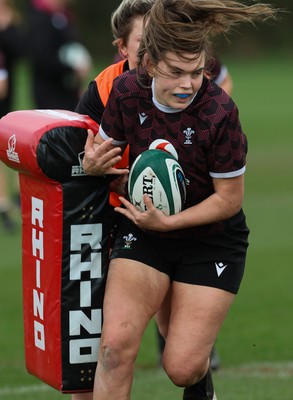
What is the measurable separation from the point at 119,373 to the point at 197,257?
70 centimetres

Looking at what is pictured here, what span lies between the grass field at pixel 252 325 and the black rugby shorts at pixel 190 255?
51.4 inches

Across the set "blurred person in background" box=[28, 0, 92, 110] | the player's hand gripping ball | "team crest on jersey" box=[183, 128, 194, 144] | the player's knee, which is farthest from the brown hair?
"blurred person in background" box=[28, 0, 92, 110]

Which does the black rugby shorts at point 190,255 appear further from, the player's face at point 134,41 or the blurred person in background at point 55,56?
the blurred person in background at point 55,56

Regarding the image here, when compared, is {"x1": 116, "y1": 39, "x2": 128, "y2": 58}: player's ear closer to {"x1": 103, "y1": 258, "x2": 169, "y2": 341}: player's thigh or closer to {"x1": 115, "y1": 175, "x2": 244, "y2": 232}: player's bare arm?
{"x1": 115, "y1": 175, "x2": 244, "y2": 232}: player's bare arm

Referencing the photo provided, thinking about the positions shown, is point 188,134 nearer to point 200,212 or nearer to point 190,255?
point 200,212

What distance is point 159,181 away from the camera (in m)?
4.86

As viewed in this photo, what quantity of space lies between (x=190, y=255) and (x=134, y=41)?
1.18 metres

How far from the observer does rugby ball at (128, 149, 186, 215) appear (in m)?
4.84

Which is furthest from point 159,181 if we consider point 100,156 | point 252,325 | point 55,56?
point 55,56

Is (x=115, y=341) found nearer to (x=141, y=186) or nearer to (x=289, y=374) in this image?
(x=141, y=186)

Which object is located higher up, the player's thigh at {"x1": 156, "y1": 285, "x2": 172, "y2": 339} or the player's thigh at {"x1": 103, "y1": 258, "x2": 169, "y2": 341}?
the player's thigh at {"x1": 103, "y1": 258, "x2": 169, "y2": 341}

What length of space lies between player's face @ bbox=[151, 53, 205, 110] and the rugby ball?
0.26m

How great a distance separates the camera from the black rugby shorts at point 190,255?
511 cm

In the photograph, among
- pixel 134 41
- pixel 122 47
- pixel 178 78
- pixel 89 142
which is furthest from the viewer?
pixel 122 47
